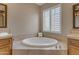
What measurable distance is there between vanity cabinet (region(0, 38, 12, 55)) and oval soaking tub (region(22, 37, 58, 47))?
0.15 m

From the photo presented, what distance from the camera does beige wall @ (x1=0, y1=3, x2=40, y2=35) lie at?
1.25 m

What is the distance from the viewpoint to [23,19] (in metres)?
1.29

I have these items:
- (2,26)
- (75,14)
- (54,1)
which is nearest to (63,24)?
(75,14)

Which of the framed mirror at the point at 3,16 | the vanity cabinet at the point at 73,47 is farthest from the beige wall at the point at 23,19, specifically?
the vanity cabinet at the point at 73,47

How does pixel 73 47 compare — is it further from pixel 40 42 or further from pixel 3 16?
pixel 3 16

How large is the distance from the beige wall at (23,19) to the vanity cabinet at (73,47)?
0.40 m

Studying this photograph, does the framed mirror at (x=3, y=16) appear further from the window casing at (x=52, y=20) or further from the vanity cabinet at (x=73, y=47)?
the vanity cabinet at (x=73, y=47)

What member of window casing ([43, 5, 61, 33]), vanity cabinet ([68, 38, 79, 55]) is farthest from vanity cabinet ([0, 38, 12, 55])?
vanity cabinet ([68, 38, 79, 55])

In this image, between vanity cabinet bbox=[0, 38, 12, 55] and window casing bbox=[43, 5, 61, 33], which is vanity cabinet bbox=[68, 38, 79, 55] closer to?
window casing bbox=[43, 5, 61, 33]

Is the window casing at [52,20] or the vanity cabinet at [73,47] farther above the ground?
the window casing at [52,20]

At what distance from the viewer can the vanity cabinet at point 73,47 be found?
1206 millimetres

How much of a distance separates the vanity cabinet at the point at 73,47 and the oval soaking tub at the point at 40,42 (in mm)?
155

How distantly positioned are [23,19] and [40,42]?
1.07 ft

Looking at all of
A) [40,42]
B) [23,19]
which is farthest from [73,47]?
[23,19]
